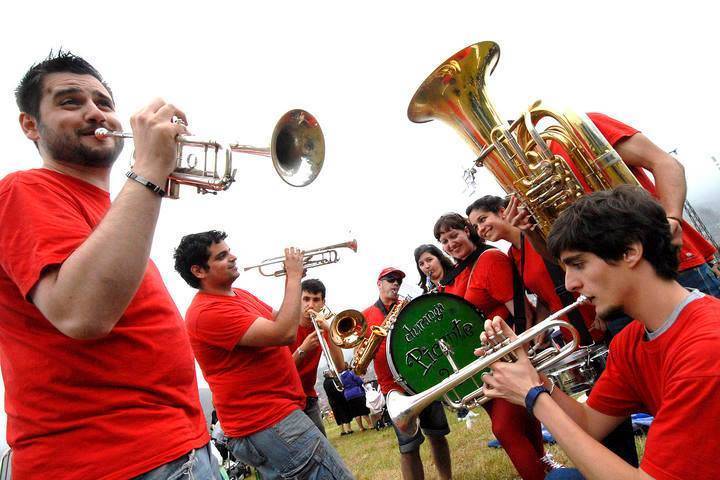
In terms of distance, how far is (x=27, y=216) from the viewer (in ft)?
4.54

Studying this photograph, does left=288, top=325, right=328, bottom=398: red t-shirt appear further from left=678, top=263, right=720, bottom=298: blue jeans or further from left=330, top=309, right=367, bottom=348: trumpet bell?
left=678, top=263, right=720, bottom=298: blue jeans

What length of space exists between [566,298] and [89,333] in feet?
9.42

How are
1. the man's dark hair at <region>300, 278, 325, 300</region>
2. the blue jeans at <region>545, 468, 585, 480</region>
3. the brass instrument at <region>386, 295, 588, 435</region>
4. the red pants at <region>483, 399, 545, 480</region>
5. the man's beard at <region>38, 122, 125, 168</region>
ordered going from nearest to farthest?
the man's beard at <region>38, 122, 125, 168</region>
the blue jeans at <region>545, 468, 585, 480</region>
the brass instrument at <region>386, 295, 588, 435</region>
the red pants at <region>483, 399, 545, 480</region>
the man's dark hair at <region>300, 278, 325, 300</region>

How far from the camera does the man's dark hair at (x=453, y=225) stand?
426cm

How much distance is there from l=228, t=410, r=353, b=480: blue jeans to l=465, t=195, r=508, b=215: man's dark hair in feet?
7.37

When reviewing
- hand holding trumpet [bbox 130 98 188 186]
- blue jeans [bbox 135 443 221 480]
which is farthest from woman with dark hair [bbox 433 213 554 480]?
hand holding trumpet [bbox 130 98 188 186]

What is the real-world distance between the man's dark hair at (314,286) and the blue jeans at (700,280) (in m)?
4.04

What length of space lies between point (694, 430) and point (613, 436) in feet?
4.83

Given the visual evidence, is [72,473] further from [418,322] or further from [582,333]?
[582,333]

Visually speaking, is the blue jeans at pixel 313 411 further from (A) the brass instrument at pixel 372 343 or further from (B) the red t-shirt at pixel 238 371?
(B) the red t-shirt at pixel 238 371

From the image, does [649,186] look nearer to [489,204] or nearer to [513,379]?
[489,204]

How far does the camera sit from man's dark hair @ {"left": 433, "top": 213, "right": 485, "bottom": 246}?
4.26 m

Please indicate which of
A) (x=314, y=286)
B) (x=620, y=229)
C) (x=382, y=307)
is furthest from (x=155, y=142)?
(x=314, y=286)

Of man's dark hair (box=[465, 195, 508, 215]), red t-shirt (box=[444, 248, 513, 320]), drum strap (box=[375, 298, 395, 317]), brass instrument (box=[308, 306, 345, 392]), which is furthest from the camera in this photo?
drum strap (box=[375, 298, 395, 317])
